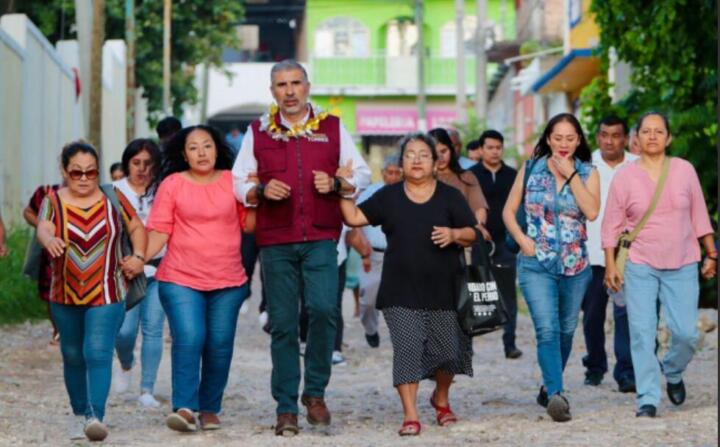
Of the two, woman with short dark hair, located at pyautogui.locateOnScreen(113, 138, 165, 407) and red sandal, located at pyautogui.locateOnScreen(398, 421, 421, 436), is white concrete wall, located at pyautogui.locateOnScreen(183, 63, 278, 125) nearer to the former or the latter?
woman with short dark hair, located at pyautogui.locateOnScreen(113, 138, 165, 407)

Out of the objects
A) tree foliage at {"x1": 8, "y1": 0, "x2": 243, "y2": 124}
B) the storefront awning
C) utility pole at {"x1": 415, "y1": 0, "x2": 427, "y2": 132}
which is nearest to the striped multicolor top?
the storefront awning

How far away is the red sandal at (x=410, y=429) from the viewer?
976 centimetres

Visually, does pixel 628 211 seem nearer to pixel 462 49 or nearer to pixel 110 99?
pixel 110 99

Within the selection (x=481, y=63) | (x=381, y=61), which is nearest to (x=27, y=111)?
(x=481, y=63)

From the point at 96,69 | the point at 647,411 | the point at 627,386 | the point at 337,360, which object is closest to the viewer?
the point at 647,411

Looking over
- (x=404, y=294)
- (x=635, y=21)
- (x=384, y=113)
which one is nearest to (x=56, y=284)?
(x=404, y=294)

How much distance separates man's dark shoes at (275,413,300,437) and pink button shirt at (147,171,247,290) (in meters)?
0.79

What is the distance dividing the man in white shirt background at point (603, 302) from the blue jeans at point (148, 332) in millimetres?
3071

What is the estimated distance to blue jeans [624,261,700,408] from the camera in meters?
10.3

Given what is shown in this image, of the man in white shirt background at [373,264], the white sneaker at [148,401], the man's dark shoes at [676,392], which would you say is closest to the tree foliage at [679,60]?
the man in white shirt background at [373,264]

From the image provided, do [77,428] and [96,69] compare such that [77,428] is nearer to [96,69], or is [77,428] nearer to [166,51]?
[96,69]

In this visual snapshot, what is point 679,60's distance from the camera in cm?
1688

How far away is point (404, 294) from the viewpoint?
9.98m

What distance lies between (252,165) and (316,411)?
1471 millimetres
